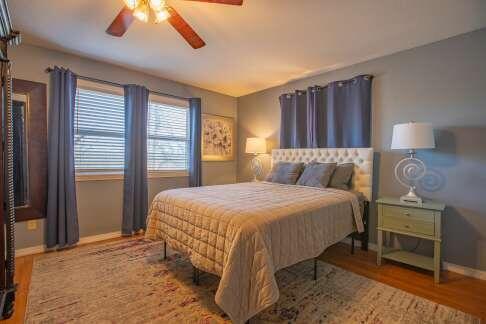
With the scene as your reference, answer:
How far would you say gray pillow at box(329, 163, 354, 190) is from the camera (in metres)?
3.03

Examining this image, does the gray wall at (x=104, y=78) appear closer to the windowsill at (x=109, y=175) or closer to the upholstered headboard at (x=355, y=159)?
the windowsill at (x=109, y=175)

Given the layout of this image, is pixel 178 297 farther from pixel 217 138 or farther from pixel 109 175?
pixel 217 138

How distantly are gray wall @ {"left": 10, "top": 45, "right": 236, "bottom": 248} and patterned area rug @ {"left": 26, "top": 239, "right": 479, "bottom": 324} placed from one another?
629 millimetres

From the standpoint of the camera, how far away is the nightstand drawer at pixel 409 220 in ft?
7.59

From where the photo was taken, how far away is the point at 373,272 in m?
2.46

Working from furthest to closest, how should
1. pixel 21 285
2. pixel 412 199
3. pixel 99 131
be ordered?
pixel 99 131 < pixel 412 199 < pixel 21 285

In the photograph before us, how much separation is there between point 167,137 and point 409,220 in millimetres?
3595

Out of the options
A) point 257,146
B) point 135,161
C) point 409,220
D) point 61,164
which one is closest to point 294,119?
point 257,146

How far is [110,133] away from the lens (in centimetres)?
344

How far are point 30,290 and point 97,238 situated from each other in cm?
127

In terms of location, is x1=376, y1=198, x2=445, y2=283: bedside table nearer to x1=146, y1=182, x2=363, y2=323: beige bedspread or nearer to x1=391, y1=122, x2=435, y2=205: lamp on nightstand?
x1=391, y1=122, x2=435, y2=205: lamp on nightstand

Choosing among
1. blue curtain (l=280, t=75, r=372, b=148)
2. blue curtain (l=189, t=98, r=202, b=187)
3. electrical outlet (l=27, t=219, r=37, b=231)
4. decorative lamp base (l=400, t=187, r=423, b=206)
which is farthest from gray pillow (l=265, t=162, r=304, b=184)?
electrical outlet (l=27, t=219, r=37, b=231)

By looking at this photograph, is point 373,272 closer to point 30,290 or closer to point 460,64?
point 460,64

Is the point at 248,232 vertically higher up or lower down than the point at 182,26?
lower down
